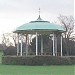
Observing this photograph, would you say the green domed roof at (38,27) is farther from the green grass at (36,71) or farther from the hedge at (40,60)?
the green grass at (36,71)

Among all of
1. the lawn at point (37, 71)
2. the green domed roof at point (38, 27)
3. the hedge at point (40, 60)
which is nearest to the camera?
the lawn at point (37, 71)

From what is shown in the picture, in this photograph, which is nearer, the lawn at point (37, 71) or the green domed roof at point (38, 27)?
the lawn at point (37, 71)

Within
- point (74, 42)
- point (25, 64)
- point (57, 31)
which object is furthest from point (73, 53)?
point (25, 64)

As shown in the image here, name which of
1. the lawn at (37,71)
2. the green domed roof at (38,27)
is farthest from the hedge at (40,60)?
the lawn at (37,71)

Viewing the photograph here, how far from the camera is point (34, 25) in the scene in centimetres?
3897

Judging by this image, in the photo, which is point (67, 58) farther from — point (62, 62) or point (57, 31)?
point (57, 31)

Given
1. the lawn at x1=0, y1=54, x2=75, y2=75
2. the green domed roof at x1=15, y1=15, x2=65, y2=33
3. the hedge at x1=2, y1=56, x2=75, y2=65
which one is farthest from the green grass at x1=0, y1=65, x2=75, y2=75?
the green domed roof at x1=15, y1=15, x2=65, y2=33

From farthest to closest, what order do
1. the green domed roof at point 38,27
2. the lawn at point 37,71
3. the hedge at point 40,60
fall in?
the green domed roof at point 38,27, the hedge at point 40,60, the lawn at point 37,71

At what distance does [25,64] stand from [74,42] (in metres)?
25.9

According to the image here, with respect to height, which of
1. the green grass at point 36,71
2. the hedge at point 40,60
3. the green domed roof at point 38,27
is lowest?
the hedge at point 40,60

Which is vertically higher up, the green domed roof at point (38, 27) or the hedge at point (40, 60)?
the green domed roof at point (38, 27)

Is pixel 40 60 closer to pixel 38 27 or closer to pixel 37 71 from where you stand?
pixel 38 27

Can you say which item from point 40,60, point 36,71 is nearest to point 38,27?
point 40,60

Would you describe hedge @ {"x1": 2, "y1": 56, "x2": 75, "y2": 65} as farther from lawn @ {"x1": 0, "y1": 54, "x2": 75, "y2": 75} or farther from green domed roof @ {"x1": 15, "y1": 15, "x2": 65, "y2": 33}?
lawn @ {"x1": 0, "y1": 54, "x2": 75, "y2": 75}
